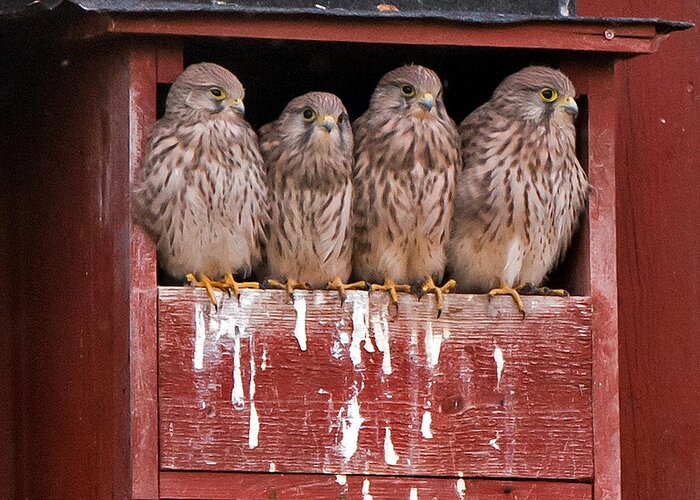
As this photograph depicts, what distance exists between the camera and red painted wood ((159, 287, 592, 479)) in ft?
20.5

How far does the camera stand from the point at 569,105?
6730 millimetres

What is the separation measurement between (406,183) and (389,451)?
95cm

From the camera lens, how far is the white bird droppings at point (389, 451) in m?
6.36

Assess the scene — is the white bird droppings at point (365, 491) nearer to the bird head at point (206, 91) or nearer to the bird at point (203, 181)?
the bird at point (203, 181)

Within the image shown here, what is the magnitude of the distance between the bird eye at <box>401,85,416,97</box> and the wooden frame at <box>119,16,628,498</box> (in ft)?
1.56

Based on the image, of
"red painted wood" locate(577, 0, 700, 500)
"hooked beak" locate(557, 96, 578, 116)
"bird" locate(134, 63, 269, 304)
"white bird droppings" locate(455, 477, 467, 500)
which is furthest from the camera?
"red painted wood" locate(577, 0, 700, 500)

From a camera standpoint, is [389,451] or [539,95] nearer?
[389,451]

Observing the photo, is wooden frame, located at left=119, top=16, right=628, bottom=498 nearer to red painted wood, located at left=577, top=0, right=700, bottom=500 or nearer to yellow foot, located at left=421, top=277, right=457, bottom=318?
yellow foot, located at left=421, top=277, right=457, bottom=318

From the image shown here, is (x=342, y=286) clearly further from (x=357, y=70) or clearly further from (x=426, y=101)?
(x=357, y=70)

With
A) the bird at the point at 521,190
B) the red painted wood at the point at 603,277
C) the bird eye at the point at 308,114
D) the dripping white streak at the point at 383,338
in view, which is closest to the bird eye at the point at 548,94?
the bird at the point at 521,190

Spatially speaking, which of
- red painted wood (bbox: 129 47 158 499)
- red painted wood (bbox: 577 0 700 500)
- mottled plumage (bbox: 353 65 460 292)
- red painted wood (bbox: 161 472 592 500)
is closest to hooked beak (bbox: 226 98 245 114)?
red painted wood (bbox: 129 47 158 499)

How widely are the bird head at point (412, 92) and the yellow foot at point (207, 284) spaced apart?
90cm

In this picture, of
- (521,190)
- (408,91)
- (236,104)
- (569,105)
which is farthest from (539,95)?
(236,104)

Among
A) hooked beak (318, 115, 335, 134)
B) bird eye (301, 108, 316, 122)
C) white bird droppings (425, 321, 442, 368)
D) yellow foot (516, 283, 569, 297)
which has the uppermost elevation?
bird eye (301, 108, 316, 122)
